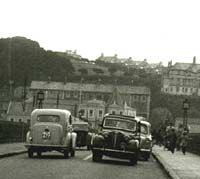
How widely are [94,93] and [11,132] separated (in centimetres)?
14657

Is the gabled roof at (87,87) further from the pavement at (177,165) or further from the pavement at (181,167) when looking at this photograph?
the pavement at (181,167)

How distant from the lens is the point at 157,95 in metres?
193

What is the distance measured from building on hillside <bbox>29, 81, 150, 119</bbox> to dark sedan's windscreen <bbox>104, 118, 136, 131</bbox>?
14729 centimetres

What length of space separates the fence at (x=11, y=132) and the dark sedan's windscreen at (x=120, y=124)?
44.1 feet

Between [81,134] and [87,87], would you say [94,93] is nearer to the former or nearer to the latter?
[87,87]

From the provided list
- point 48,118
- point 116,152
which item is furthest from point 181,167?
point 48,118

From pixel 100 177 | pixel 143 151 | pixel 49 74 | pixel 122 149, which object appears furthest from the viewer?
pixel 49 74

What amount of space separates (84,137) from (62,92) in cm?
14311

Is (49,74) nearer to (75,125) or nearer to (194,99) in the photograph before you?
(194,99)

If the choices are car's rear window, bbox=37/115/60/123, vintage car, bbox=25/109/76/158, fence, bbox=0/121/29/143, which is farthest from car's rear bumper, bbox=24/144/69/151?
fence, bbox=0/121/29/143

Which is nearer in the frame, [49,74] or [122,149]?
[122,149]

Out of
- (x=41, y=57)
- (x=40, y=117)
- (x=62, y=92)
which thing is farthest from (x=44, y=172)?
(x=62, y=92)

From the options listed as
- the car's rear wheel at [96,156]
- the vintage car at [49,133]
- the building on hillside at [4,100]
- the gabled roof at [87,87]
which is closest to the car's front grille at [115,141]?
the car's rear wheel at [96,156]

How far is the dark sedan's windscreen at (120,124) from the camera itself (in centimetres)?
2798
